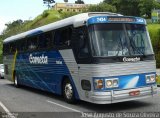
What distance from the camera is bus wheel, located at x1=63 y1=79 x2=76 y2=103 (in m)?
13.6

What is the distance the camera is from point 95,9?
89.5m

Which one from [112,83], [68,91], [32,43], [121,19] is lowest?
[68,91]

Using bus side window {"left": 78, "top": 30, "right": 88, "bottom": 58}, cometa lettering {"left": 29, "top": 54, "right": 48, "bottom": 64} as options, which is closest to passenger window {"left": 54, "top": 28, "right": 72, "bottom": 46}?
bus side window {"left": 78, "top": 30, "right": 88, "bottom": 58}

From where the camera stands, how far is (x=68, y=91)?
13.8 metres

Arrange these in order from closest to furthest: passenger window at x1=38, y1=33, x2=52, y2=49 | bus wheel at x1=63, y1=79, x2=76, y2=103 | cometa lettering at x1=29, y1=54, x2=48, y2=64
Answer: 1. bus wheel at x1=63, y1=79, x2=76, y2=103
2. passenger window at x1=38, y1=33, x2=52, y2=49
3. cometa lettering at x1=29, y1=54, x2=48, y2=64

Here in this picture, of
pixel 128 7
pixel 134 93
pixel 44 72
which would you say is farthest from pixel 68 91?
pixel 128 7

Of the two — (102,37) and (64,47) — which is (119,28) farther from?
(64,47)

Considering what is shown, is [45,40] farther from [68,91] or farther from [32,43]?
[68,91]

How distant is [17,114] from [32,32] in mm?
7142

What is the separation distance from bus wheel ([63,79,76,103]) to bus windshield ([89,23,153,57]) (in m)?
2.38

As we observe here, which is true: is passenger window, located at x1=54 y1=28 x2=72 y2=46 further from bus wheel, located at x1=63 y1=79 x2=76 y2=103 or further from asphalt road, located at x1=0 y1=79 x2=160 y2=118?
asphalt road, located at x1=0 y1=79 x2=160 y2=118

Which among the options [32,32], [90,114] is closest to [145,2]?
[32,32]

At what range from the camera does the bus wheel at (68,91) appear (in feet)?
44.5

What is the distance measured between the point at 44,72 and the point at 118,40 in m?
5.45
